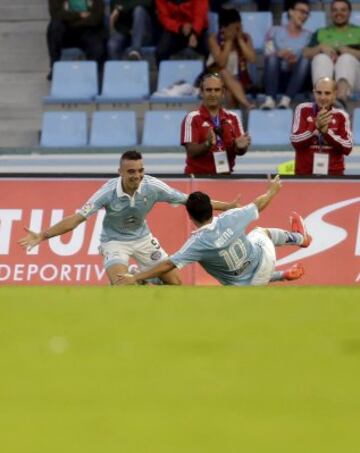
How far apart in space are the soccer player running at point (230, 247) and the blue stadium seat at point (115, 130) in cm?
529

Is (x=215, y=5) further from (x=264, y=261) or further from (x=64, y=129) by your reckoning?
(x=264, y=261)

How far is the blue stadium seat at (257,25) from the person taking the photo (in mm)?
17094

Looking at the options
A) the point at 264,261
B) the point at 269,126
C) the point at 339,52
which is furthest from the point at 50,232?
the point at 339,52

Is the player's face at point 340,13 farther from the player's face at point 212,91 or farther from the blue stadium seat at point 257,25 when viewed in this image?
the player's face at point 212,91

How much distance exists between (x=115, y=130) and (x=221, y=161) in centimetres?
424

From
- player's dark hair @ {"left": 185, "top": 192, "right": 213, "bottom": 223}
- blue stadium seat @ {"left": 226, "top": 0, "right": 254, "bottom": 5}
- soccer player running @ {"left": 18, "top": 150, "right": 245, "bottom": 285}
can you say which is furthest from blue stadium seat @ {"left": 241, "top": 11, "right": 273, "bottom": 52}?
player's dark hair @ {"left": 185, "top": 192, "right": 213, "bottom": 223}

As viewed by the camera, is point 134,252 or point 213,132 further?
point 213,132

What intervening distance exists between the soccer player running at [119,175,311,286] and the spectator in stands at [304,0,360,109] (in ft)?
15.6

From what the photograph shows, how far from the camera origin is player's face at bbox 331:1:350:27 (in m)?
15.9

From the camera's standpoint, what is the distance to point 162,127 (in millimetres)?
16359

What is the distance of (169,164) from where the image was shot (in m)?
15.0

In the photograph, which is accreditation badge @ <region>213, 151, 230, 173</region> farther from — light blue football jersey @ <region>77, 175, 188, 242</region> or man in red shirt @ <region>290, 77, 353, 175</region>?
light blue football jersey @ <region>77, 175, 188, 242</region>

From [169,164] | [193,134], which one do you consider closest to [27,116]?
[169,164]

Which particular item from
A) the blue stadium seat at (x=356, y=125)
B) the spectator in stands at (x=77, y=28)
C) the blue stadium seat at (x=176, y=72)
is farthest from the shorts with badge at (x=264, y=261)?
the spectator in stands at (x=77, y=28)
